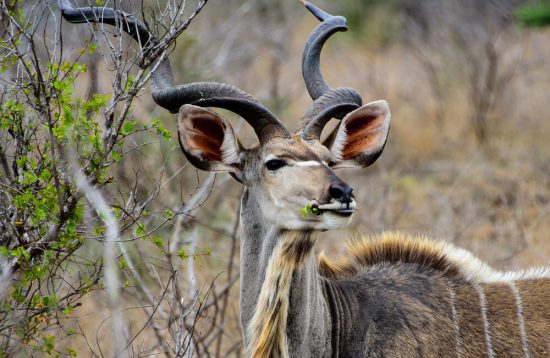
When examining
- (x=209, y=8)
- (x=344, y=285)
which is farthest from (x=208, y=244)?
(x=209, y=8)

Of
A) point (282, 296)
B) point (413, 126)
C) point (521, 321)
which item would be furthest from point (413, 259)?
point (413, 126)

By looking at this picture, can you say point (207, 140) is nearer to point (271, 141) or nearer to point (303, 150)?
point (271, 141)

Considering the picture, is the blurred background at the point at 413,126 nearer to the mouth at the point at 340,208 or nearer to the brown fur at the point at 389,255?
the brown fur at the point at 389,255

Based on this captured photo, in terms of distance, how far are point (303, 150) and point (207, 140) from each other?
38cm

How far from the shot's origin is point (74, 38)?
6.38 m

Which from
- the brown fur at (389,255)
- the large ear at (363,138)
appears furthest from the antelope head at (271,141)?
the brown fur at (389,255)

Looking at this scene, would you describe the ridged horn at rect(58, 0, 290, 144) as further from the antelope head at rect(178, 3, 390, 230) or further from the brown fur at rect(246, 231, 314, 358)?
the brown fur at rect(246, 231, 314, 358)

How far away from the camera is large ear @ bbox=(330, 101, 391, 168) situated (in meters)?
3.57

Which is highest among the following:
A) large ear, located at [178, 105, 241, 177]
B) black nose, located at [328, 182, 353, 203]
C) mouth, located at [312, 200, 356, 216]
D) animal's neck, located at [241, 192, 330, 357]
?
large ear, located at [178, 105, 241, 177]

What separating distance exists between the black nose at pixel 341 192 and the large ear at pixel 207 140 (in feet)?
1.74

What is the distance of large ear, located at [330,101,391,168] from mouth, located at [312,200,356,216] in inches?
20.0

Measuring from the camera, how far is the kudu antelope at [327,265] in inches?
127

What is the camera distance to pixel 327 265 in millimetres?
3688

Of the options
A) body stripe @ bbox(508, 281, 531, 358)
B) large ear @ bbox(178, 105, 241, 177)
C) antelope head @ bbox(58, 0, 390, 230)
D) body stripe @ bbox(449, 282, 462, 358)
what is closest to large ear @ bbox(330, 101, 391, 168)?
antelope head @ bbox(58, 0, 390, 230)
